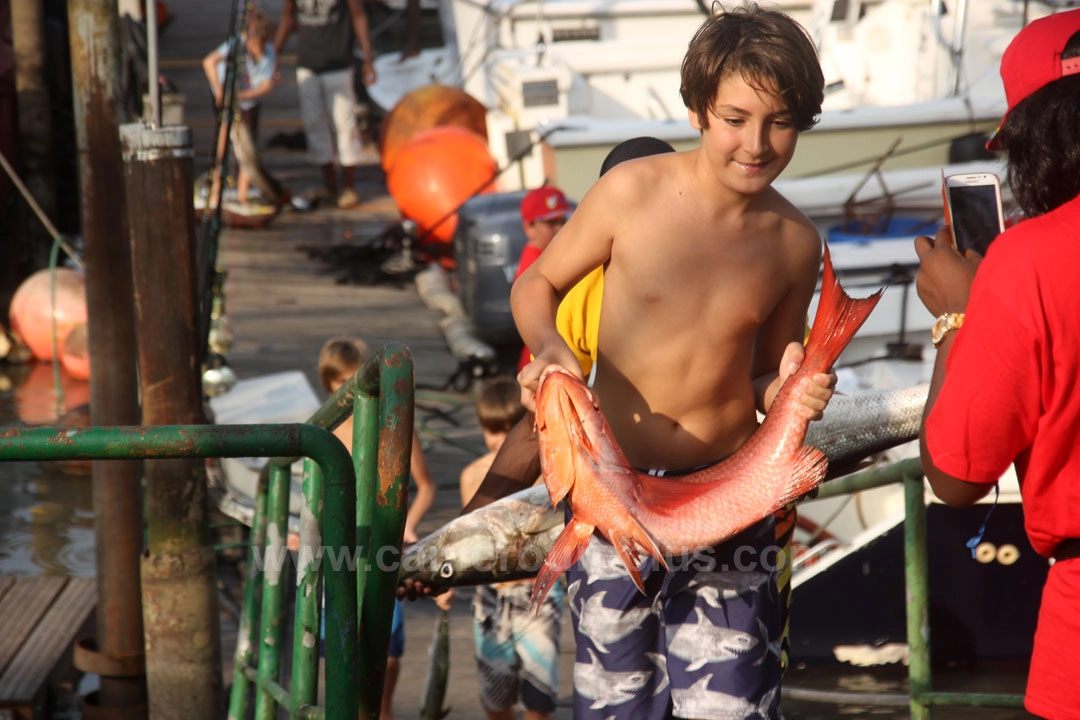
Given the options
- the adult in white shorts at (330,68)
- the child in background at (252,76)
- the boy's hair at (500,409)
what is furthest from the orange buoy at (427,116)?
the boy's hair at (500,409)

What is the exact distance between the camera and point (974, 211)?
2.35 m

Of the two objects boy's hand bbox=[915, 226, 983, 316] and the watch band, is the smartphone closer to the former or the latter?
boy's hand bbox=[915, 226, 983, 316]

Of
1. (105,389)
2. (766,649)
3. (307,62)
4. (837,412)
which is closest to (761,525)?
(766,649)

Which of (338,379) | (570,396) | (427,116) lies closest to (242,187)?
(427,116)

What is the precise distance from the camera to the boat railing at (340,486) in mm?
1951

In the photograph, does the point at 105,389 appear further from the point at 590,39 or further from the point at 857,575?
the point at 590,39

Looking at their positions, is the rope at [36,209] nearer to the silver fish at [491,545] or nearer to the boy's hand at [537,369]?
the silver fish at [491,545]

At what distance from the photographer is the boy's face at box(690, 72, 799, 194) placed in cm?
232

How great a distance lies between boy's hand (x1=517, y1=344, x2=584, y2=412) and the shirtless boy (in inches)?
5.8

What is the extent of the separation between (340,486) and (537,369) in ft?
1.31

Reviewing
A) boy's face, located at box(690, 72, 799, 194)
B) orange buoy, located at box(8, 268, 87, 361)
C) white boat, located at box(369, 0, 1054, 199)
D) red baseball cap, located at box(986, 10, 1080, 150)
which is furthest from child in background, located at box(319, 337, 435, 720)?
white boat, located at box(369, 0, 1054, 199)

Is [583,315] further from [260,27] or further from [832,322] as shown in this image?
[260,27]

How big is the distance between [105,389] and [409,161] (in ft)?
23.7

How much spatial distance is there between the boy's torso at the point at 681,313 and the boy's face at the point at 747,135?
131mm
